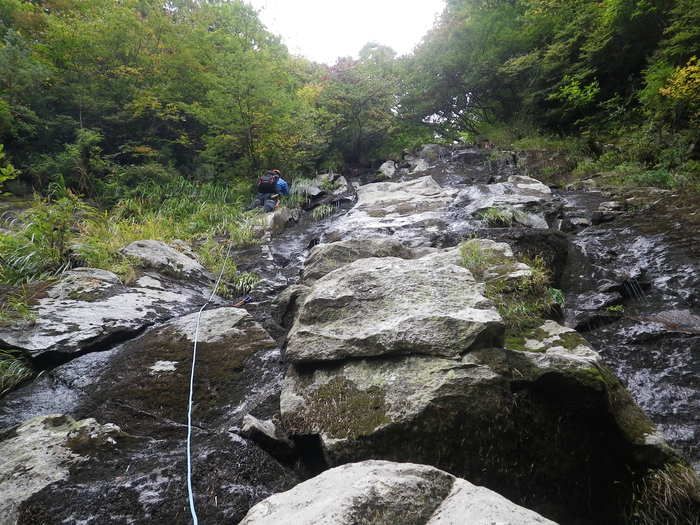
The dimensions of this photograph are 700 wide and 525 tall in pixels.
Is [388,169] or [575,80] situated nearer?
[575,80]

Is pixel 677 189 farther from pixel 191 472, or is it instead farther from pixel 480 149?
pixel 191 472

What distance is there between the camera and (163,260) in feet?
17.7

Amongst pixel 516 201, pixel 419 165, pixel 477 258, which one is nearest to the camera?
pixel 477 258

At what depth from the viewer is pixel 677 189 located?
616 centimetres

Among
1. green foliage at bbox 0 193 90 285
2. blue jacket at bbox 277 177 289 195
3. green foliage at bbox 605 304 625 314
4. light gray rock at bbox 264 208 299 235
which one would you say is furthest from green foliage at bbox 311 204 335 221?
green foliage at bbox 605 304 625 314

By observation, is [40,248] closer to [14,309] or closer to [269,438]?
[14,309]

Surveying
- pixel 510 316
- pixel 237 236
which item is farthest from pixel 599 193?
pixel 237 236

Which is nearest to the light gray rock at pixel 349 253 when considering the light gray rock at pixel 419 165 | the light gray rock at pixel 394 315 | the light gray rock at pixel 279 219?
the light gray rock at pixel 394 315

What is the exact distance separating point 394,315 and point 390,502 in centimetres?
163

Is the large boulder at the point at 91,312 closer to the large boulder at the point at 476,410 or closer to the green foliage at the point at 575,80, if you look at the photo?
the large boulder at the point at 476,410

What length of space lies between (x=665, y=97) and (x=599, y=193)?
2.73 meters

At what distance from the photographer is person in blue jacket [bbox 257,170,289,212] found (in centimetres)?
1005

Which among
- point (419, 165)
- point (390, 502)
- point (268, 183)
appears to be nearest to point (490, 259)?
point (390, 502)

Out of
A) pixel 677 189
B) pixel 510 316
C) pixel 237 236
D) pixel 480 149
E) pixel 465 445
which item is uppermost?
pixel 480 149
